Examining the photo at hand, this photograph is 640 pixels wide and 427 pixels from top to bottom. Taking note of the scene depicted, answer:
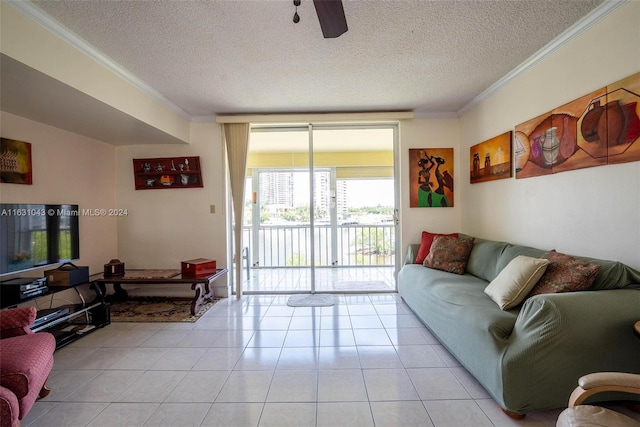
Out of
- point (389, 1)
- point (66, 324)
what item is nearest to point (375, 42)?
point (389, 1)

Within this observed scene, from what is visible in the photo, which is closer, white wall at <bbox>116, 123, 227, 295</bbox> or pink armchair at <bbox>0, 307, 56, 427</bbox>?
pink armchair at <bbox>0, 307, 56, 427</bbox>

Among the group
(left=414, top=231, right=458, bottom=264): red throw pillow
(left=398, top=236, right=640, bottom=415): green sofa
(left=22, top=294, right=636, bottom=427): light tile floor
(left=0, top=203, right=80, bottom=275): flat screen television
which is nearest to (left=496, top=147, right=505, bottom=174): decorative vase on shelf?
(left=414, top=231, right=458, bottom=264): red throw pillow

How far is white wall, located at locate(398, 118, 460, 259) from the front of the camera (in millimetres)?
3666

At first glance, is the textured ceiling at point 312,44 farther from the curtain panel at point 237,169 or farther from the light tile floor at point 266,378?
the light tile floor at point 266,378

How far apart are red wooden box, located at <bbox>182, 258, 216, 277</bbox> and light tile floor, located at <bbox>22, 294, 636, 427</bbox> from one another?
608 mm

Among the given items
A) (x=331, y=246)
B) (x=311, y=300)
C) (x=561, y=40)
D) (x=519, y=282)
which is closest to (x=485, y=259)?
(x=519, y=282)

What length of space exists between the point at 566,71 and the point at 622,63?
41cm

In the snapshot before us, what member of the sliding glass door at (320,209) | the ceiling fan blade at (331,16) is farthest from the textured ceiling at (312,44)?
the sliding glass door at (320,209)

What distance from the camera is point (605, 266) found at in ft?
5.43

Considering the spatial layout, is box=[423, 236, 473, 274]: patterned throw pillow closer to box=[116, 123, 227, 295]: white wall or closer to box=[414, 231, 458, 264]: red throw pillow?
box=[414, 231, 458, 264]: red throw pillow

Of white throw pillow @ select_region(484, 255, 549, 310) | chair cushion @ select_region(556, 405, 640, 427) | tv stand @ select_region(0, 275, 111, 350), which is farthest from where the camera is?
tv stand @ select_region(0, 275, 111, 350)

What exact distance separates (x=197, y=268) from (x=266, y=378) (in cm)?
179

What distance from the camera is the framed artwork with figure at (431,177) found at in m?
3.66

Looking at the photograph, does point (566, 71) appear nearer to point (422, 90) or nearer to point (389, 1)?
point (422, 90)
